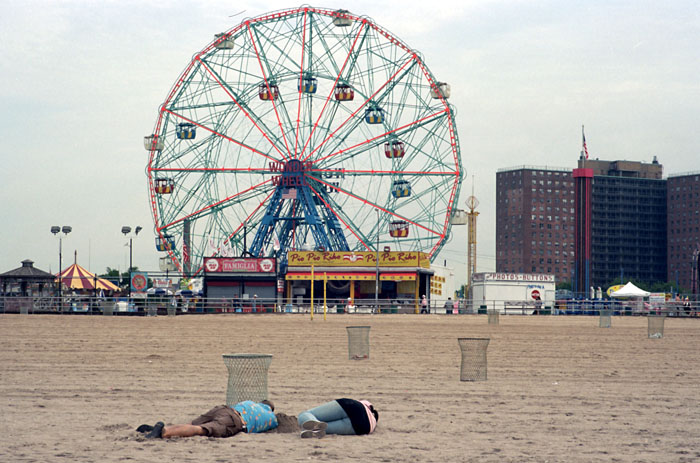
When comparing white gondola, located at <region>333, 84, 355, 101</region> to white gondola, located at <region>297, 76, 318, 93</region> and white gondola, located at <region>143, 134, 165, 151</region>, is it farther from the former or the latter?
white gondola, located at <region>143, 134, 165, 151</region>

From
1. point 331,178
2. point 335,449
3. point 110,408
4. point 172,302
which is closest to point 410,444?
point 335,449

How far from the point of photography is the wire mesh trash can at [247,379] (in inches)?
407

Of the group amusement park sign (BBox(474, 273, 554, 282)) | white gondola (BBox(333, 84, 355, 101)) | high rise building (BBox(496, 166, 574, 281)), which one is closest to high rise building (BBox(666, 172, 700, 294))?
high rise building (BBox(496, 166, 574, 281))

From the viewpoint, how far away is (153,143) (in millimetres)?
58219

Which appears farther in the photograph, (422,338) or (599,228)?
(599,228)

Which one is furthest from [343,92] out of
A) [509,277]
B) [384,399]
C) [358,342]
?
[384,399]

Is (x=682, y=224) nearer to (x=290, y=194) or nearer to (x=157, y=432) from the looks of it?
(x=290, y=194)

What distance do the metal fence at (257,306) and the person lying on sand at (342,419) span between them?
32.7 meters

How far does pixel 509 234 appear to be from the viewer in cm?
17288

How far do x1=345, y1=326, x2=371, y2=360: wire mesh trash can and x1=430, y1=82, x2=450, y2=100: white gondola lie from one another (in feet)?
134

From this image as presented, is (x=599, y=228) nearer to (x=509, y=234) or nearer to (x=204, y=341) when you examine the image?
(x=509, y=234)

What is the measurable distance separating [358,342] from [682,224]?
154m

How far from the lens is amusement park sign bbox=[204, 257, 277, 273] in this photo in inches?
2238

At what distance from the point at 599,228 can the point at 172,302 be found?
12769 centimetres
